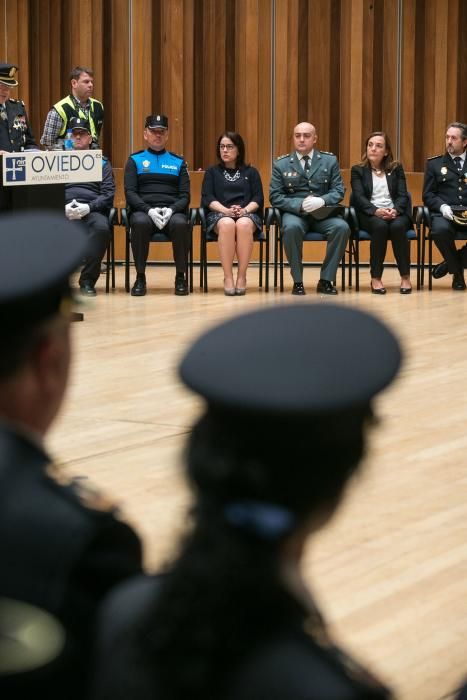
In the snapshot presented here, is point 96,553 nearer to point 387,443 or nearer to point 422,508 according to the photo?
point 422,508

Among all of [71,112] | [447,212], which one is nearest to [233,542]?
[447,212]

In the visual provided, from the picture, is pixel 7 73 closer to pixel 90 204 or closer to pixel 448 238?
pixel 90 204

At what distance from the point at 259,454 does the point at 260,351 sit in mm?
82

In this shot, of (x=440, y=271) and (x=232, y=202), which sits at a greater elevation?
(x=232, y=202)

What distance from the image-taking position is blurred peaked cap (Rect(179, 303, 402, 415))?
76cm

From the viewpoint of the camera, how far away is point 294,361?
2.59 ft

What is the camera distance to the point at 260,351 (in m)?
0.80

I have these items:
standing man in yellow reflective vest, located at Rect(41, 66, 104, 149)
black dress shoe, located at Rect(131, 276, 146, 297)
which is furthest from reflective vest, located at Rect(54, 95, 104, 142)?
black dress shoe, located at Rect(131, 276, 146, 297)

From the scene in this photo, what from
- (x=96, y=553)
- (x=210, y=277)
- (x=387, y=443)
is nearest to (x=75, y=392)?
(x=387, y=443)

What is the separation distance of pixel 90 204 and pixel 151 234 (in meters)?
0.50

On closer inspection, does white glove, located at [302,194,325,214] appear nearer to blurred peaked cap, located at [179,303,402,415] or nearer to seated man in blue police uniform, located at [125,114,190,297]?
seated man in blue police uniform, located at [125,114,190,297]

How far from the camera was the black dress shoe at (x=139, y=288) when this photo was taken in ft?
28.8

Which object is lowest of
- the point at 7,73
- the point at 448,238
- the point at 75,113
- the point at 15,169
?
the point at 448,238

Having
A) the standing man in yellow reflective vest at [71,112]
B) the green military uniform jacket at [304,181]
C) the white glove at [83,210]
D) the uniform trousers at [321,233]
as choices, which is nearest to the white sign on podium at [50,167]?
the white glove at [83,210]
